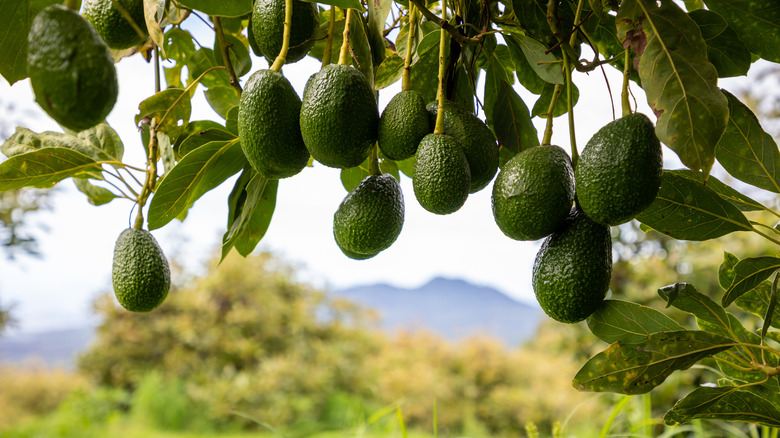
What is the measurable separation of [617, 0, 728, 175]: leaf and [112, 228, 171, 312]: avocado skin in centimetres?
67

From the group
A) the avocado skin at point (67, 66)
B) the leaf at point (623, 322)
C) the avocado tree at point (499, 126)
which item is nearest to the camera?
the avocado skin at point (67, 66)

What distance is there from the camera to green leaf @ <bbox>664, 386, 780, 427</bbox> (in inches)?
26.9

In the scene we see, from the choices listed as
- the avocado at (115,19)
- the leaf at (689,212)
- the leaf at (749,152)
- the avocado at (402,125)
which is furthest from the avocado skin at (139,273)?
the leaf at (749,152)

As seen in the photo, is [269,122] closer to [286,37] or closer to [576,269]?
[286,37]

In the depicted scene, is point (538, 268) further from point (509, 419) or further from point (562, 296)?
point (509, 419)

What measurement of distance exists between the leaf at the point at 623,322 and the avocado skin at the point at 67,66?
523 mm

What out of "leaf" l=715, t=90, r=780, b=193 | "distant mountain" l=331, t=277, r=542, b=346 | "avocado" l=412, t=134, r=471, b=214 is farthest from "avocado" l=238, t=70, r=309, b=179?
"distant mountain" l=331, t=277, r=542, b=346

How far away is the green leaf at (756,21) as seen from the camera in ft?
1.95

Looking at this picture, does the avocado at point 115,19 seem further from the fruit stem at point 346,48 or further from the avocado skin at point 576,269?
the avocado skin at point 576,269

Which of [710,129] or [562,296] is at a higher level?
[710,129]

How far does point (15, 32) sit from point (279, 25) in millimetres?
261

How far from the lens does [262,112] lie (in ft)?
1.85

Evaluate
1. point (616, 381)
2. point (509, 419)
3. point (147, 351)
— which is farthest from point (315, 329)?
point (616, 381)

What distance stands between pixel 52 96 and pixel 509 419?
5.75 m
